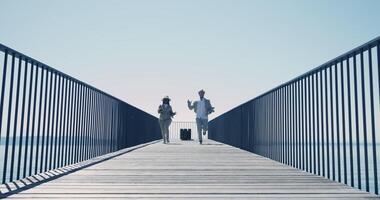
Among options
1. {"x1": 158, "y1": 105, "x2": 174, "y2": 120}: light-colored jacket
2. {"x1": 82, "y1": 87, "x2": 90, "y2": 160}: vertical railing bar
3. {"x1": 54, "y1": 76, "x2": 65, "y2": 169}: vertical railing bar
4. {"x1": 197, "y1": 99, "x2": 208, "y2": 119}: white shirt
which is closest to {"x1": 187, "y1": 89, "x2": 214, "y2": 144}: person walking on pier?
{"x1": 197, "y1": 99, "x2": 208, "y2": 119}: white shirt

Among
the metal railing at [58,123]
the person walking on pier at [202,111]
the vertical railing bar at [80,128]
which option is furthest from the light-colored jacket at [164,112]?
the vertical railing bar at [80,128]

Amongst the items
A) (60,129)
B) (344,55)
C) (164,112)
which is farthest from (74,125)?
(164,112)

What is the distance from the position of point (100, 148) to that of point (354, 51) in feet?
15.1

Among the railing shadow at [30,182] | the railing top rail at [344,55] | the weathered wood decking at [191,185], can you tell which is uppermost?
the railing top rail at [344,55]

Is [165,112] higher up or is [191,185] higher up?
[165,112]

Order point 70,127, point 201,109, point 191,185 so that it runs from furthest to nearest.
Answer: point 201,109 < point 70,127 < point 191,185

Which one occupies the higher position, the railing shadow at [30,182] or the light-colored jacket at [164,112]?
the light-colored jacket at [164,112]

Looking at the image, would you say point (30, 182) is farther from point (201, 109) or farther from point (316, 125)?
point (201, 109)

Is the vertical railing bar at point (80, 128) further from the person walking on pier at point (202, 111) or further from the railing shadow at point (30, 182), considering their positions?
the person walking on pier at point (202, 111)

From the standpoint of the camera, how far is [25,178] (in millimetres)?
3326

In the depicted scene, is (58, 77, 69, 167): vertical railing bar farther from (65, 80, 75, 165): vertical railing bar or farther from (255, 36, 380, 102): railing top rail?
(255, 36, 380, 102): railing top rail

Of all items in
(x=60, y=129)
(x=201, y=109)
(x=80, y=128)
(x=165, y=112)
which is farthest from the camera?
(x=165, y=112)

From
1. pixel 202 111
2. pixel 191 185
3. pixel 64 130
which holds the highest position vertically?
pixel 202 111

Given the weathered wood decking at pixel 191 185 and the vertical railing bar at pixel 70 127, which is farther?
the vertical railing bar at pixel 70 127
